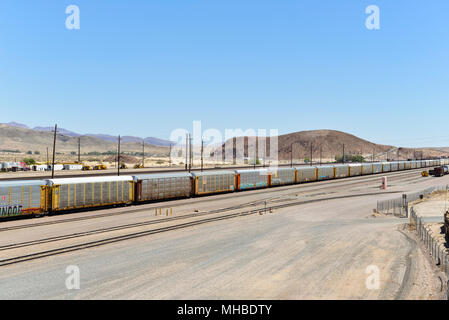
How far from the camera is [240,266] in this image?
65.3 feet

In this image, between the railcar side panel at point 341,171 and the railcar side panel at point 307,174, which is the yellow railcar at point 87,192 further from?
the railcar side panel at point 341,171

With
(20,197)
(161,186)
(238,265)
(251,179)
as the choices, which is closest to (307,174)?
(251,179)

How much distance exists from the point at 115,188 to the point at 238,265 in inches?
922

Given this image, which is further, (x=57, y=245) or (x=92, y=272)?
(x=57, y=245)

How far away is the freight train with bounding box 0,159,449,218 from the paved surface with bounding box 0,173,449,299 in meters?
2.18

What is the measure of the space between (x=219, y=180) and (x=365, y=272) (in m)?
34.8

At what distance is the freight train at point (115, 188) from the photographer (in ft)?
104

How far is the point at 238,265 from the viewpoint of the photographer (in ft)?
65.9

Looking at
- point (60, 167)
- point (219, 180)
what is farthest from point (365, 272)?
point (60, 167)

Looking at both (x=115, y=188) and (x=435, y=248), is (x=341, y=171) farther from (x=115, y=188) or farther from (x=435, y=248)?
(x=435, y=248)

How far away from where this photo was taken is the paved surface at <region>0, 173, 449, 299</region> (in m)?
16.3

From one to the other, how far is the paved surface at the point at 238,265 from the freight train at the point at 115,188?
7.15 ft

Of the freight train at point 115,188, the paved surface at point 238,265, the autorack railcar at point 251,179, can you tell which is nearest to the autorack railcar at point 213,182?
the freight train at point 115,188

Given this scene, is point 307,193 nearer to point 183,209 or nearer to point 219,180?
point 219,180
